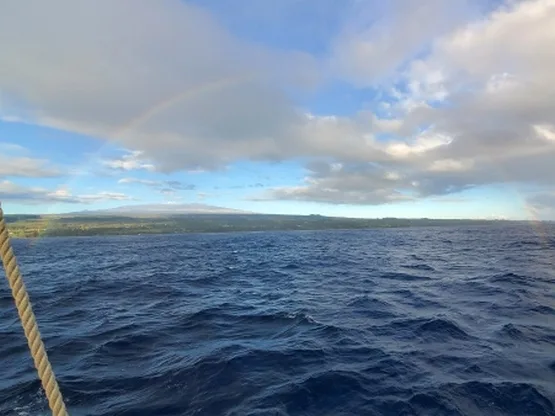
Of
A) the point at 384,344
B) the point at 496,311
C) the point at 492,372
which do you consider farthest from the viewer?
the point at 496,311

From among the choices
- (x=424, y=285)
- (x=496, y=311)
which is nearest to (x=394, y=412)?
(x=496, y=311)

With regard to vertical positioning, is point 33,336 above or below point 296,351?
above

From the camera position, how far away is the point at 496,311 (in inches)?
678

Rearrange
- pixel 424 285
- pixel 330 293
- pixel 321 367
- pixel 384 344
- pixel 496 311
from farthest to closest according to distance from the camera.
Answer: pixel 424 285
pixel 330 293
pixel 496 311
pixel 384 344
pixel 321 367

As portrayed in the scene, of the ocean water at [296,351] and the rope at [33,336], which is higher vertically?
the rope at [33,336]

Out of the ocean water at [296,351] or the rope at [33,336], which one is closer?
the rope at [33,336]

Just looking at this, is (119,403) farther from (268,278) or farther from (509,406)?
(268,278)

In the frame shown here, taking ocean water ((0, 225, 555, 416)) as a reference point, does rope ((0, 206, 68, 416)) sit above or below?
above

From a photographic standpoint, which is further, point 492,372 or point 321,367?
point 321,367

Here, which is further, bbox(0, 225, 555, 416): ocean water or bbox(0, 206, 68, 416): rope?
bbox(0, 225, 555, 416): ocean water

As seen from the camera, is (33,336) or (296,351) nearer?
(33,336)

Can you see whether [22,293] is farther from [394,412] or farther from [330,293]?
[330,293]

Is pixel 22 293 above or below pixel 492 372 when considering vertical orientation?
above

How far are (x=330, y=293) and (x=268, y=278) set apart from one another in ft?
29.9
